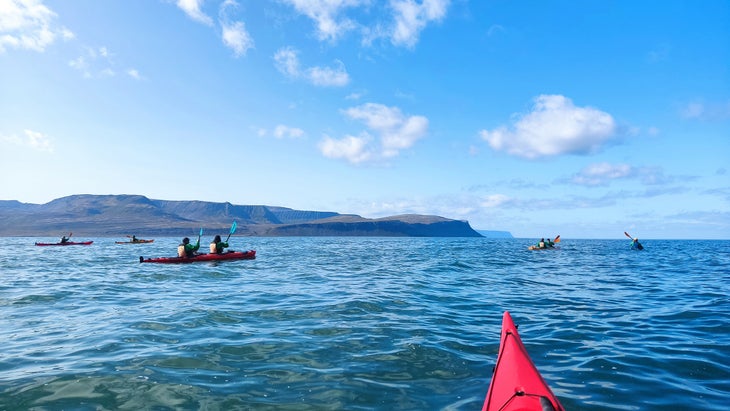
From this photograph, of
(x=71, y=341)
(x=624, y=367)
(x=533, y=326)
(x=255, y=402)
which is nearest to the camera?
(x=255, y=402)

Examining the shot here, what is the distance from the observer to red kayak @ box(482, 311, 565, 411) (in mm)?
4441

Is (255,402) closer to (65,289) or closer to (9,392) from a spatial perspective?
(9,392)

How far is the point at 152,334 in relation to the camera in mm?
9609

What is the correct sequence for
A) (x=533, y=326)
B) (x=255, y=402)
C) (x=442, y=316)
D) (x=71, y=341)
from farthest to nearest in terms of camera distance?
(x=442, y=316)
(x=533, y=326)
(x=71, y=341)
(x=255, y=402)

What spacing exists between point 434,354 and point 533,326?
4010 mm

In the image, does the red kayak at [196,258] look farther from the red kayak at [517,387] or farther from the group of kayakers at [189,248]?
the red kayak at [517,387]

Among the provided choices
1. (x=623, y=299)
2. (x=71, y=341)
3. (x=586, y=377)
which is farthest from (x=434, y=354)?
(x=623, y=299)

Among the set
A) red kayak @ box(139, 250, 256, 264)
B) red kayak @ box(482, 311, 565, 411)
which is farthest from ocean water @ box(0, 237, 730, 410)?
red kayak @ box(139, 250, 256, 264)

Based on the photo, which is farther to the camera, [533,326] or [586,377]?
[533,326]

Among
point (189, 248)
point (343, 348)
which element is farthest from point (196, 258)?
point (343, 348)

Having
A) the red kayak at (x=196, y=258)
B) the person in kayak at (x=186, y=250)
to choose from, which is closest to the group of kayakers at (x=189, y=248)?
the person in kayak at (x=186, y=250)

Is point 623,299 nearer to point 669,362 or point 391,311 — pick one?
point 669,362

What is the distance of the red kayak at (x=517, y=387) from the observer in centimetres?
444

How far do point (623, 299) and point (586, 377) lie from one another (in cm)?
1029
